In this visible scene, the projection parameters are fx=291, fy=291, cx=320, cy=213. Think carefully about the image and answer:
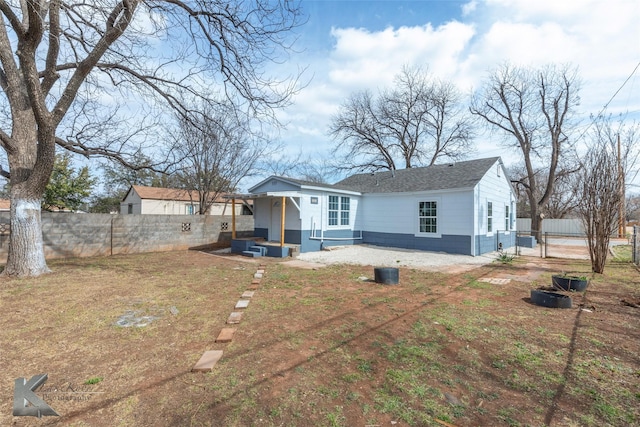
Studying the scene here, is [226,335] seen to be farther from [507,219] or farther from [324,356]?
[507,219]

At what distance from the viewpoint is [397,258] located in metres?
10.7

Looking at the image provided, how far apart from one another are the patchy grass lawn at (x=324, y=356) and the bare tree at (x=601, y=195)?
2682 mm

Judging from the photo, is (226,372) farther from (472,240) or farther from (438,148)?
(438,148)

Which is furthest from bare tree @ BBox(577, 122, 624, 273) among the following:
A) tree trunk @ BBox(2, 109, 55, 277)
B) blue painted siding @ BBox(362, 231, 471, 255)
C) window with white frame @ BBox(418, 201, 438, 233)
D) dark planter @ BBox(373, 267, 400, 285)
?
tree trunk @ BBox(2, 109, 55, 277)

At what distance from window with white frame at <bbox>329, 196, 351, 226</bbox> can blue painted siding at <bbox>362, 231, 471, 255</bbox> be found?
4.98ft

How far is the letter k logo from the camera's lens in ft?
7.27

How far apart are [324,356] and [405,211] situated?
1091 cm

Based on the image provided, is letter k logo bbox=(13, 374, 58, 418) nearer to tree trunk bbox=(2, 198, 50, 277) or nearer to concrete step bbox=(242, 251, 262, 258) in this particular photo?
tree trunk bbox=(2, 198, 50, 277)

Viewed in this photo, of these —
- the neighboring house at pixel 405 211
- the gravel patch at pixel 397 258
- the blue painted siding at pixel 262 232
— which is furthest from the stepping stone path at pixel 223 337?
the blue painted siding at pixel 262 232

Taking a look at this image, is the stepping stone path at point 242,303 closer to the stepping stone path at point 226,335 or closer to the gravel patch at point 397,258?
the stepping stone path at point 226,335

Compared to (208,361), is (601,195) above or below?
above

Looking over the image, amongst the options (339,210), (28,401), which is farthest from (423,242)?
(28,401)

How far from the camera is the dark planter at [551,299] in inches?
196

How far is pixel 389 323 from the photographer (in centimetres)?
425
